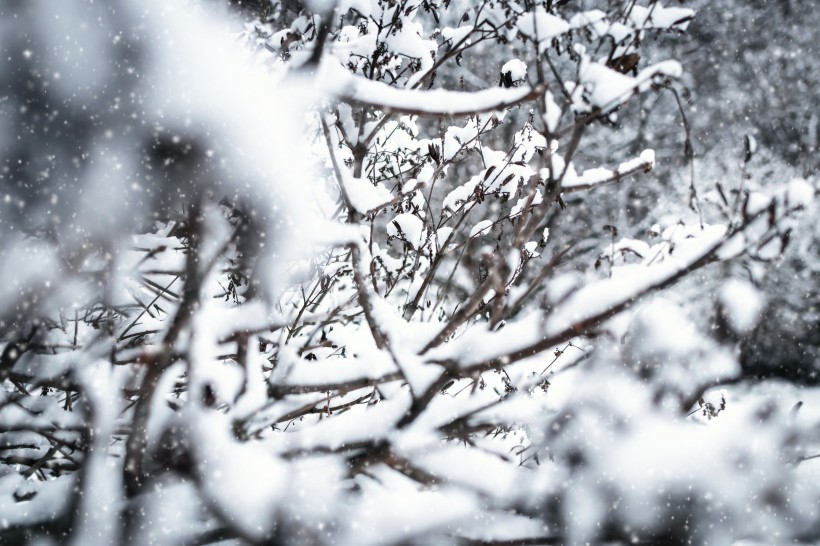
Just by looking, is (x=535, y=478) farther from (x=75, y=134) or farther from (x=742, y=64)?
(x=742, y=64)

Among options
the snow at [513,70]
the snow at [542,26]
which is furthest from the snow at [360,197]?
the snow at [513,70]

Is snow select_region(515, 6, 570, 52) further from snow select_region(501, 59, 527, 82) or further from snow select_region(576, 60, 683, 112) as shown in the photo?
snow select_region(501, 59, 527, 82)

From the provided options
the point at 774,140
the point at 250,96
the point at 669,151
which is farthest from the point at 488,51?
the point at 250,96

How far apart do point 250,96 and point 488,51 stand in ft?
22.4

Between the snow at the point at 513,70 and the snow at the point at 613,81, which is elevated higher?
the snow at the point at 513,70

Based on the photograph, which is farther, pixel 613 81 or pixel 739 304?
pixel 739 304

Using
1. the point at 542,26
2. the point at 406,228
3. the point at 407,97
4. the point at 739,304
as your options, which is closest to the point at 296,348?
the point at 407,97

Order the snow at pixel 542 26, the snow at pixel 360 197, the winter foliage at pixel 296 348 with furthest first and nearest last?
the snow at pixel 360 197 → the snow at pixel 542 26 → the winter foliage at pixel 296 348

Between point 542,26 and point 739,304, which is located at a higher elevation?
point 542,26

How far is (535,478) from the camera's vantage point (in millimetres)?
1074

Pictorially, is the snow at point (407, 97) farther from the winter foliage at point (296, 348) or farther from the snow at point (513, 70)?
the snow at point (513, 70)

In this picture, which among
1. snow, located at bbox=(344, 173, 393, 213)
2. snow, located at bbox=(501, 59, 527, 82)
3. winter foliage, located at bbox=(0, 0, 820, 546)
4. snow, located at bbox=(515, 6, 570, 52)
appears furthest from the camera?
snow, located at bbox=(501, 59, 527, 82)

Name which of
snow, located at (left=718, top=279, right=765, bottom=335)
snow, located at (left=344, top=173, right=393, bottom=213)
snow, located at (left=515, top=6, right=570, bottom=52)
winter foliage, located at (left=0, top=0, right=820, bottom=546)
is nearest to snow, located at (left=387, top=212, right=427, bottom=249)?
snow, located at (left=344, top=173, right=393, bottom=213)

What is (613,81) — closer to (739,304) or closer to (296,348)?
(739,304)
